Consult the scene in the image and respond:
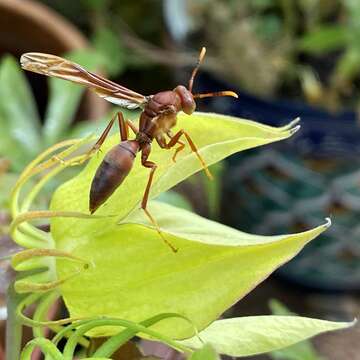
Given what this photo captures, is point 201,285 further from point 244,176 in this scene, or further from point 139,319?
point 244,176

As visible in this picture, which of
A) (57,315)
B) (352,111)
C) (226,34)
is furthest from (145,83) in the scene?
(57,315)

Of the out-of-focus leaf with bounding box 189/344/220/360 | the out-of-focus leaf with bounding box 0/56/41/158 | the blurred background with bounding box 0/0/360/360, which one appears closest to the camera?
the out-of-focus leaf with bounding box 189/344/220/360

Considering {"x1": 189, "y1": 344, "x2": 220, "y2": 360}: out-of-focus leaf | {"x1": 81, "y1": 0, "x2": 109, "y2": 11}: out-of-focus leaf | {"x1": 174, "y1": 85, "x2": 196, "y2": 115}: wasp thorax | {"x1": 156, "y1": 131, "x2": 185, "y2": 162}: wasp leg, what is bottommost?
{"x1": 189, "y1": 344, "x2": 220, "y2": 360}: out-of-focus leaf

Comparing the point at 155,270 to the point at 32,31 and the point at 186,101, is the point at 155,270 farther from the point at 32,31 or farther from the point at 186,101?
the point at 32,31

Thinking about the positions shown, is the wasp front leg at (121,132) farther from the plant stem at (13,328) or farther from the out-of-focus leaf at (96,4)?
the out-of-focus leaf at (96,4)

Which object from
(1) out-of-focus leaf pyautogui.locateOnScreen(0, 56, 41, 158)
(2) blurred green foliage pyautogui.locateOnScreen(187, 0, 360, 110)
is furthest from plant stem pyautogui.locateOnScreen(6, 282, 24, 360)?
(2) blurred green foliage pyautogui.locateOnScreen(187, 0, 360, 110)

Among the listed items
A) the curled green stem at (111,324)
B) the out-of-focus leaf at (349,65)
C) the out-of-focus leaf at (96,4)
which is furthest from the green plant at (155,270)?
the out-of-focus leaf at (96,4)

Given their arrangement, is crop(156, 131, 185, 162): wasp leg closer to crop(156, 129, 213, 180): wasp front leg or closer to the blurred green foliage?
crop(156, 129, 213, 180): wasp front leg
